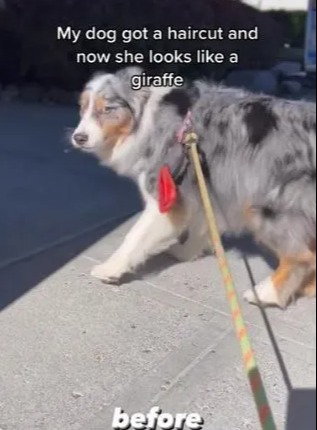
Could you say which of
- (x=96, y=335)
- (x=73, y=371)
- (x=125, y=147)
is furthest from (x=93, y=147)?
(x=73, y=371)

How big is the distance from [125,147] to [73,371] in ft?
3.80

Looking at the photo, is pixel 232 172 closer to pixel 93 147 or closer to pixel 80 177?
pixel 93 147

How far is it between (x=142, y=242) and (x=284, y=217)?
3.56 ft

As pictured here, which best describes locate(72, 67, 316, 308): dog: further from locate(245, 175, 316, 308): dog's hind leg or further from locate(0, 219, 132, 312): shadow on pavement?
locate(0, 219, 132, 312): shadow on pavement

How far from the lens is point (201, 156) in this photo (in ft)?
9.99

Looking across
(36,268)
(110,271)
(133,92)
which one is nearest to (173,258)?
(110,271)

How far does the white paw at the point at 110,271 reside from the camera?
328 cm

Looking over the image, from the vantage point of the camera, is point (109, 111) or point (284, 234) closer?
point (284, 234)

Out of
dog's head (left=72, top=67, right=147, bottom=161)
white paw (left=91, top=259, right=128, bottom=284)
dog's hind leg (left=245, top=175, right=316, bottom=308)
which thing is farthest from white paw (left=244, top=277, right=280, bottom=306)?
dog's head (left=72, top=67, right=147, bottom=161)

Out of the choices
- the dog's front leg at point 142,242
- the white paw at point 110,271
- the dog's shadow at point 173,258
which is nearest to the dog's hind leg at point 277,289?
the dog's shadow at point 173,258

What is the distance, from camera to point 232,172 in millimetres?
3012

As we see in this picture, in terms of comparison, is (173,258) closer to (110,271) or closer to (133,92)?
(110,271)

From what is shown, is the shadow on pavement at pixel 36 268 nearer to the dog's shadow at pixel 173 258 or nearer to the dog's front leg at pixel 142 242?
the dog's front leg at pixel 142 242

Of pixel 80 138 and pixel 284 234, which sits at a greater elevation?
pixel 80 138
